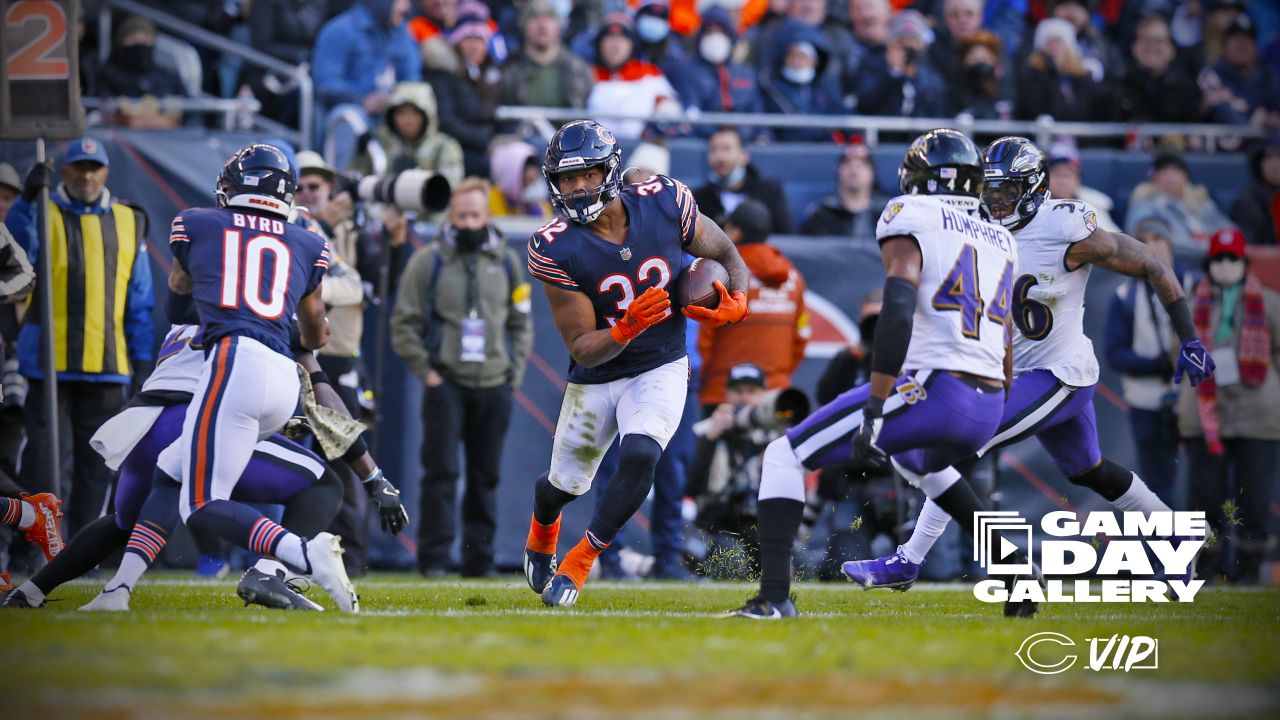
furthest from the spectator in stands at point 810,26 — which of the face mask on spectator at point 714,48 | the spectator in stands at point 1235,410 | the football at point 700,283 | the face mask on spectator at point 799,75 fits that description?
the football at point 700,283

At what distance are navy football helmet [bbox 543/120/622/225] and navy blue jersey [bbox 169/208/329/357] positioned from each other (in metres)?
1.12

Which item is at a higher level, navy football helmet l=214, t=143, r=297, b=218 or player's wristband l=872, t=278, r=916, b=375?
navy football helmet l=214, t=143, r=297, b=218

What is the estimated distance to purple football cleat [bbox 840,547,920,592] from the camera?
7062 millimetres

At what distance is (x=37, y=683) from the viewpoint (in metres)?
4.05

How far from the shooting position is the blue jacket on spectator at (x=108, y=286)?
29.2 ft

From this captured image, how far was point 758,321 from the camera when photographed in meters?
10.1

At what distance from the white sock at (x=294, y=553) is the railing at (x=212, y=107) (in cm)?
536

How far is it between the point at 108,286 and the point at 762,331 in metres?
3.91

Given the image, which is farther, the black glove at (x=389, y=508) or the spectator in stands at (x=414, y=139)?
the spectator in stands at (x=414, y=139)

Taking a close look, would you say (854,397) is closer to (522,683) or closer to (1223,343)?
(522,683)

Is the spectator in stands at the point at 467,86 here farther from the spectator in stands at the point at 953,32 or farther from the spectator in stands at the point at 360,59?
the spectator in stands at the point at 953,32

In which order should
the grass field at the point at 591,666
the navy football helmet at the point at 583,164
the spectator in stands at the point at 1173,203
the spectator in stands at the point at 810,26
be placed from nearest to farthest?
the grass field at the point at 591,666, the navy football helmet at the point at 583,164, the spectator in stands at the point at 1173,203, the spectator in stands at the point at 810,26

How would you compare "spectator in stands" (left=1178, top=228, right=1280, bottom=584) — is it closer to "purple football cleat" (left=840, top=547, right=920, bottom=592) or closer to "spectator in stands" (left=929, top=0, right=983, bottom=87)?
"spectator in stands" (left=929, top=0, right=983, bottom=87)

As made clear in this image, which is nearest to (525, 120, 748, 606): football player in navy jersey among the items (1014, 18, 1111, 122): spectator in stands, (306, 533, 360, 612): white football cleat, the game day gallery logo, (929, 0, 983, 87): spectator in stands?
(306, 533, 360, 612): white football cleat
